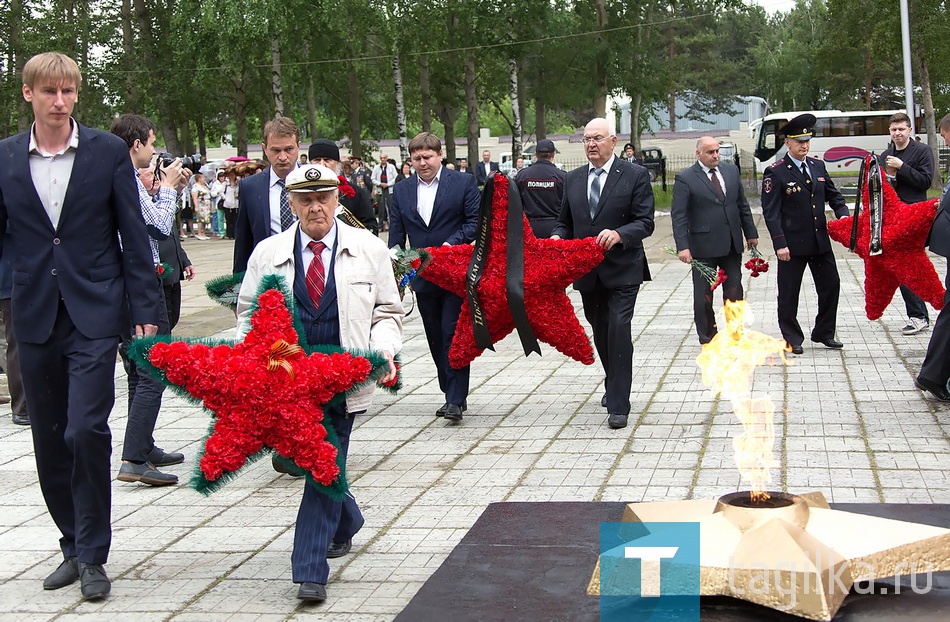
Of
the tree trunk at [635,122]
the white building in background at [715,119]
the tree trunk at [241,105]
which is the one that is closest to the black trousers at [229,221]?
the tree trunk at [241,105]

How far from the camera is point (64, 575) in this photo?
5258mm

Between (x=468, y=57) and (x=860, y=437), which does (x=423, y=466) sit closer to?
(x=860, y=437)

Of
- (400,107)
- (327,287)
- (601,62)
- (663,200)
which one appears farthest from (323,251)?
(601,62)

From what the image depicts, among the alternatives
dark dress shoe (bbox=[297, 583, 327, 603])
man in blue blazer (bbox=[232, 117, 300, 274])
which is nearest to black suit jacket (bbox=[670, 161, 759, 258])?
man in blue blazer (bbox=[232, 117, 300, 274])

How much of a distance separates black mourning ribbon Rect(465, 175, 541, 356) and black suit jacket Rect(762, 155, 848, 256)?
11.3 ft

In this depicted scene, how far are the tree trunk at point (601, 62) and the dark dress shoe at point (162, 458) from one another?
41.7 m

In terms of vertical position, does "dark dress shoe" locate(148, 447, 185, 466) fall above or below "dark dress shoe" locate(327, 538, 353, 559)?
below

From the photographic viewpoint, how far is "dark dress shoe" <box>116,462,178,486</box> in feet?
23.0

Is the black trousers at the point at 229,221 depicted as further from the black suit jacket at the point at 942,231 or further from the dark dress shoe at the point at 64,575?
the dark dress shoe at the point at 64,575

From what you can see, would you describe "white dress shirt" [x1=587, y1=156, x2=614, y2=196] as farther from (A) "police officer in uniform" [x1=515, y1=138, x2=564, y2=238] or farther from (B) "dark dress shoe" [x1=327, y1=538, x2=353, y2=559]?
(A) "police officer in uniform" [x1=515, y1=138, x2=564, y2=238]

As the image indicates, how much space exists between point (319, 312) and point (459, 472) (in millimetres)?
2273

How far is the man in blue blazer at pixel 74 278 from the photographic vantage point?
502cm

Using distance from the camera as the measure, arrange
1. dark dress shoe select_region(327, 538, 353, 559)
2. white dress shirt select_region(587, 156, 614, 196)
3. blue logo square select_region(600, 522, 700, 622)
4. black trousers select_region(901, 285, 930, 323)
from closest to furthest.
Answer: blue logo square select_region(600, 522, 700, 622)
dark dress shoe select_region(327, 538, 353, 559)
white dress shirt select_region(587, 156, 614, 196)
black trousers select_region(901, 285, 930, 323)

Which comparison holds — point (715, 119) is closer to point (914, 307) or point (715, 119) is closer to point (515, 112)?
point (515, 112)
